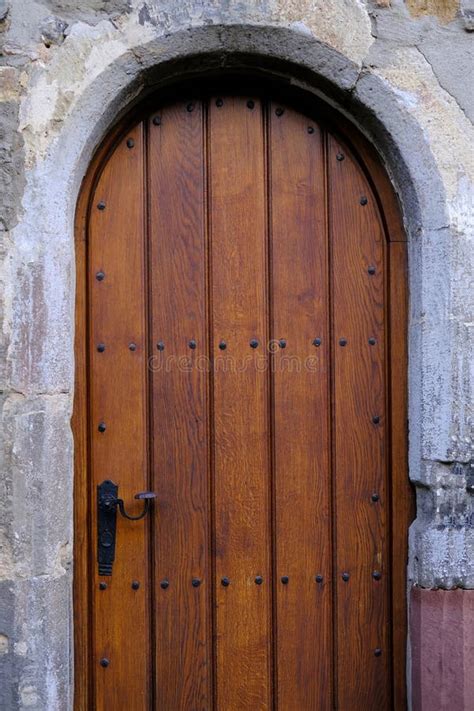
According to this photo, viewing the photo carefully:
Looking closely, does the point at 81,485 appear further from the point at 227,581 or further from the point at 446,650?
the point at 446,650

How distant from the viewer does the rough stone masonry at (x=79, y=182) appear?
184 centimetres

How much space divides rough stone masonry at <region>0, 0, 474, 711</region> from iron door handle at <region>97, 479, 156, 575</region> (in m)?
0.12

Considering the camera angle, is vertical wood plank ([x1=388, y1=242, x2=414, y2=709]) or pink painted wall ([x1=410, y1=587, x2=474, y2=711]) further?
vertical wood plank ([x1=388, y1=242, x2=414, y2=709])

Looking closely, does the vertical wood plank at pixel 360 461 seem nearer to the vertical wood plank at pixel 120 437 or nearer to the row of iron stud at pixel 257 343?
the row of iron stud at pixel 257 343

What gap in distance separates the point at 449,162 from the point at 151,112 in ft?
2.81

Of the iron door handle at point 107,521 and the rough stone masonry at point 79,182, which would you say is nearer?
the rough stone masonry at point 79,182

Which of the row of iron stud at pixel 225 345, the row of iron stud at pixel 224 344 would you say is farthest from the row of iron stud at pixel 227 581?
the row of iron stud at pixel 224 344

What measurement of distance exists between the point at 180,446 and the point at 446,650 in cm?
90

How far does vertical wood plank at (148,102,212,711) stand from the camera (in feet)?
6.67

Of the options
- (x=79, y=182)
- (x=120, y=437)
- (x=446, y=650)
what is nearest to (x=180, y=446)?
(x=120, y=437)

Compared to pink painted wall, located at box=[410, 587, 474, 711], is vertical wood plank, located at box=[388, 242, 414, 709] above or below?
above

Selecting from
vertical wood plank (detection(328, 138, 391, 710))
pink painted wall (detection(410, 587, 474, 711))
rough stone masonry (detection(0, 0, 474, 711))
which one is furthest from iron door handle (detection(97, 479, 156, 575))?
pink painted wall (detection(410, 587, 474, 711))

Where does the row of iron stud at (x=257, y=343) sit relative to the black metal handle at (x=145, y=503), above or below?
above

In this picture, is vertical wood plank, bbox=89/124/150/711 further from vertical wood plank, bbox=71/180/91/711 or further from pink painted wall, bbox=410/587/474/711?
pink painted wall, bbox=410/587/474/711
